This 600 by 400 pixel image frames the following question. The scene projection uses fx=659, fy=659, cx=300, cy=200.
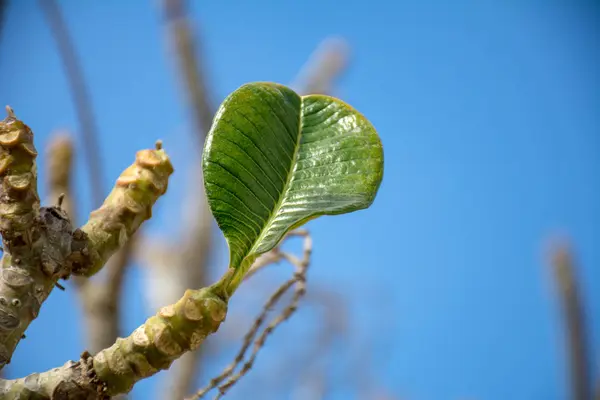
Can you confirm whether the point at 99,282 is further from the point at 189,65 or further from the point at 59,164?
the point at 189,65

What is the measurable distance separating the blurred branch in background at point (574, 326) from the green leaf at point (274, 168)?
88.7 inches

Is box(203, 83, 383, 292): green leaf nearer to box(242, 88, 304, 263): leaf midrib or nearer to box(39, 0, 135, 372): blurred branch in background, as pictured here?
box(242, 88, 304, 263): leaf midrib

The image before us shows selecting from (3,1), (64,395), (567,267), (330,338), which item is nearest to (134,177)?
(64,395)

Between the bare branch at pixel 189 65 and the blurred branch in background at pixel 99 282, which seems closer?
the blurred branch in background at pixel 99 282

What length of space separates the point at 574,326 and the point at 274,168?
7.51 ft

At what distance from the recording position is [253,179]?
0.50 meters

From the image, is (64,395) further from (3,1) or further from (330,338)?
(330,338)

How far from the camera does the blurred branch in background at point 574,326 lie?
243 cm

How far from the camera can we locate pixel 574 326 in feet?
8.14

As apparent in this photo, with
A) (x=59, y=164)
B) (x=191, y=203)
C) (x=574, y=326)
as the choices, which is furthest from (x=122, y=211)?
(x=191, y=203)

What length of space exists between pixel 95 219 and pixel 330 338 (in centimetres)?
259

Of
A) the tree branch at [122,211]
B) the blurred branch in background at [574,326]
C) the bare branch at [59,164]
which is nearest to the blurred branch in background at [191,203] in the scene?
the bare branch at [59,164]

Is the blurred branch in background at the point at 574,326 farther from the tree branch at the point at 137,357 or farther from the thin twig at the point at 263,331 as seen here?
the tree branch at the point at 137,357

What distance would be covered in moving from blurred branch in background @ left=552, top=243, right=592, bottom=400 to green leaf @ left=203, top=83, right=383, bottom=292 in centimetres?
225
